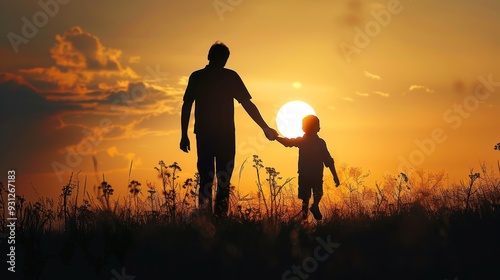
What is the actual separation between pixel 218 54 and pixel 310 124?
7.58 ft

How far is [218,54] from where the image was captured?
1006 cm

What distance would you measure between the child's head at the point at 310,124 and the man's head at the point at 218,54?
2.12 metres

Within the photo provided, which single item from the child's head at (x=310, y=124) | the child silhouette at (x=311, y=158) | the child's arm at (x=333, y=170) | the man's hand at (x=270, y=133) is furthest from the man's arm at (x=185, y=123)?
the child's arm at (x=333, y=170)

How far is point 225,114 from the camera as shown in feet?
32.7

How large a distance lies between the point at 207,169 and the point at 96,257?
2.82 m

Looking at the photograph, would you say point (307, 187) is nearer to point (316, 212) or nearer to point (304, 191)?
point (304, 191)

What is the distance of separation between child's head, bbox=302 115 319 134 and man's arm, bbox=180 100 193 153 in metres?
2.31

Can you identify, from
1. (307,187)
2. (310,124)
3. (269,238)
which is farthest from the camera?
(310,124)

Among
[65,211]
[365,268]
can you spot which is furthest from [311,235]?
[65,211]

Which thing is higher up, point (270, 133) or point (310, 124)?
point (310, 124)

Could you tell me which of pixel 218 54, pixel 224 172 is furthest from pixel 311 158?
pixel 218 54

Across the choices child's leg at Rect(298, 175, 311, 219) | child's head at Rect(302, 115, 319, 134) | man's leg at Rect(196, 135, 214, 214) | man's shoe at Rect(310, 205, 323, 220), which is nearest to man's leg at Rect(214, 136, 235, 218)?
man's leg at Rect(196, 135, 214, 214)

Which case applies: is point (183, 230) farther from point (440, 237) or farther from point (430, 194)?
point (430, 194)

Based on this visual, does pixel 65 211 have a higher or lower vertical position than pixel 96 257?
higher
